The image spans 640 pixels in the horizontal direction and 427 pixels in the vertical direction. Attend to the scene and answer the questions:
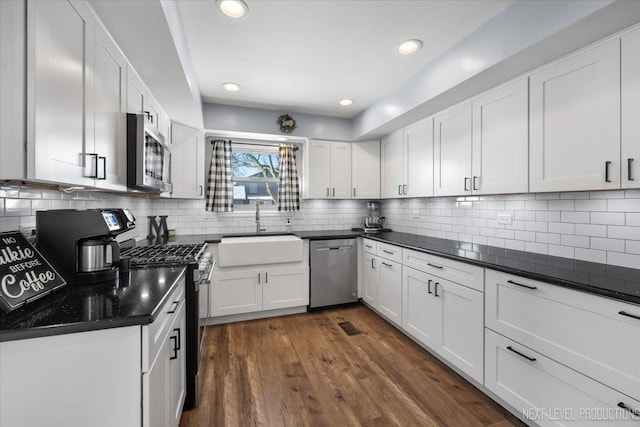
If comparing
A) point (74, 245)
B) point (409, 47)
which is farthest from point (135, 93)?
point (409, 47)

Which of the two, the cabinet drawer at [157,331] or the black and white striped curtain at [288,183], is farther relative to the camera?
the black and white striped curtain at [288,183]

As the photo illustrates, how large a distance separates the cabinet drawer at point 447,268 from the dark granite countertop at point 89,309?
74.5 inches

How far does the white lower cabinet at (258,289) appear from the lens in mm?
3080

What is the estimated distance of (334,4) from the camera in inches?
69.5

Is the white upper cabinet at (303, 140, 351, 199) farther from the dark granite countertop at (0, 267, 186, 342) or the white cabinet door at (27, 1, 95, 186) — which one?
the white cabinet door at (27, 1, 95, 186)

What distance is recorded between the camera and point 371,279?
3426mm

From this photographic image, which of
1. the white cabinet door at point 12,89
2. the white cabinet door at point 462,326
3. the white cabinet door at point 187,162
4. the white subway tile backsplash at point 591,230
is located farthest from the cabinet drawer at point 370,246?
the white cabinet door at point 12,89

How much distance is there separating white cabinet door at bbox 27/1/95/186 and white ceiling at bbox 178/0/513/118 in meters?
0.81

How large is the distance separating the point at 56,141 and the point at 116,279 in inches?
29.2

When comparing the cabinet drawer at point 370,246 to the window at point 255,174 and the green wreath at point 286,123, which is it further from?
the green wreath at point 286,123

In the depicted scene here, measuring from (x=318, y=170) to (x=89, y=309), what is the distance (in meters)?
3.07

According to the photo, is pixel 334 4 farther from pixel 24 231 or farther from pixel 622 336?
pixel 622 336

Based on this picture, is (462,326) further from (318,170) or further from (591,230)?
(318,170)

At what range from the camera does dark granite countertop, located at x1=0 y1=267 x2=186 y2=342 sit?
92 cm
